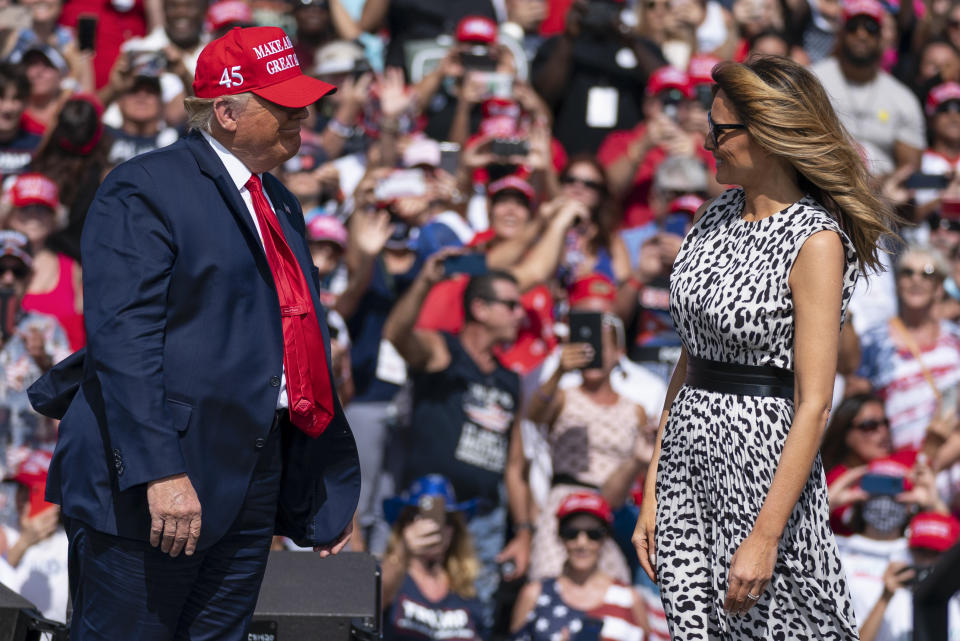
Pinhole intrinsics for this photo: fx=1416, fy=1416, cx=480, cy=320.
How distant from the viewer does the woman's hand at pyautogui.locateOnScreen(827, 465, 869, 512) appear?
618 centimetres

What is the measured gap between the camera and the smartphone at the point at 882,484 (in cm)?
609

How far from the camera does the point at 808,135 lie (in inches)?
119

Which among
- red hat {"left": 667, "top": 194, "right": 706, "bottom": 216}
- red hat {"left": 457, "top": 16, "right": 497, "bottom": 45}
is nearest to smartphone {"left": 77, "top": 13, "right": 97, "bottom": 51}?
red hat {"left": 457, "top": 16, "right": 497, "bottom": 45}

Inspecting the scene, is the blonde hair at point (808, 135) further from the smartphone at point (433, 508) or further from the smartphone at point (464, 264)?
the smartphone at point (464, 264)

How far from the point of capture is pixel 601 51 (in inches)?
360

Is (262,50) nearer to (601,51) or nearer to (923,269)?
(923,269)

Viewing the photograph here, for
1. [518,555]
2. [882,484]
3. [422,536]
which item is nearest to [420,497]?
[422,536]

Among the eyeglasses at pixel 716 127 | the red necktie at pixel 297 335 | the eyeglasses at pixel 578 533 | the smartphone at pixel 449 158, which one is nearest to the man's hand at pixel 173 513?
the red necktie at pixel 297 335

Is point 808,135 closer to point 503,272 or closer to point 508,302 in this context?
point 508,302

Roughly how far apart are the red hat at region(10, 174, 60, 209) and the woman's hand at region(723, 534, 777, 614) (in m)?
5.01

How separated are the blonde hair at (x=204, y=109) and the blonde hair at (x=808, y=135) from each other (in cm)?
105

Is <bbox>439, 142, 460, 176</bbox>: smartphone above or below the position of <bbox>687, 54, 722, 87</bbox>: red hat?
below

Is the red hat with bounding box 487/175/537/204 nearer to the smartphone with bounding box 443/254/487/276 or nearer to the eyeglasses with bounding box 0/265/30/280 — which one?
the smartphone with bounding box 443/254/487/276

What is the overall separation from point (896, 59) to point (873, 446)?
5.12m
